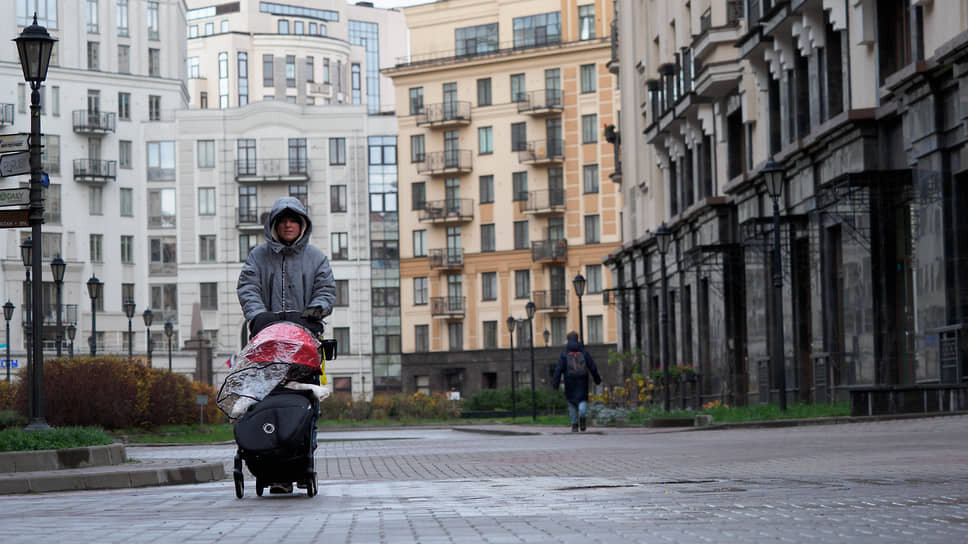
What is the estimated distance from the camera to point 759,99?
3797cm

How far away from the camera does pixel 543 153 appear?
88562mm

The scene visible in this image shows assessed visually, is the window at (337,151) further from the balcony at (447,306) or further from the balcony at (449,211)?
the balcony at (447,306)

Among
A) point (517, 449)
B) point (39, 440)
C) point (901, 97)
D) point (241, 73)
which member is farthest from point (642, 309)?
point (241, 73)

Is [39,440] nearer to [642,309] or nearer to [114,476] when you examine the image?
[114,476]

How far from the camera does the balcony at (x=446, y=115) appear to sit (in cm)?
8975

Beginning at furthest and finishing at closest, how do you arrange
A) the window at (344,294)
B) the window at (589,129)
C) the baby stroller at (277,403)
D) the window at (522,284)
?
the window at (344,294)
the window at (522,284)
the window at (589,129)
the baby stroller at (277,403)

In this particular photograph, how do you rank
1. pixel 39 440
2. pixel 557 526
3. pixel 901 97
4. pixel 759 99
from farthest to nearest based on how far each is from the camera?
pixel 759 99 < pixel 901 97 < pixel 39 440 < pixel 557 526

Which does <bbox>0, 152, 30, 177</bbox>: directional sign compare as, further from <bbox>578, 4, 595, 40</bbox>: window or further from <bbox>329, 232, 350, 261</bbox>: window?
<bbox>329, 232, 350, 261</bbox>: window

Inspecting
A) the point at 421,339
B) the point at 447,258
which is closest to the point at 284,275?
the point at 447,258

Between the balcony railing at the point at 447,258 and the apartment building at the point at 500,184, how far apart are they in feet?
0.27

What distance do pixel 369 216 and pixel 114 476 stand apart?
79419mm

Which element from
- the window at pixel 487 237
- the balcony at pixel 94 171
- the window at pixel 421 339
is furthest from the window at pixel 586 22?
the balcony at pixel 94 171

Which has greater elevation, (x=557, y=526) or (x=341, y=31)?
(x=341, y=31)

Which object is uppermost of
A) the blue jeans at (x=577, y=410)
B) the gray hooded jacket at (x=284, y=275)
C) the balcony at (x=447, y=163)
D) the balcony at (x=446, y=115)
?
the balcony at (x=446, y=115)
